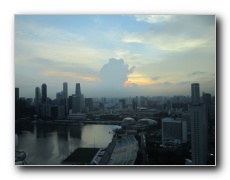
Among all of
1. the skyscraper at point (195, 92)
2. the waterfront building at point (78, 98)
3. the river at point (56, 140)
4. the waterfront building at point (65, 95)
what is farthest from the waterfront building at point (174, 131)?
the waterfront building at point (65, 95)

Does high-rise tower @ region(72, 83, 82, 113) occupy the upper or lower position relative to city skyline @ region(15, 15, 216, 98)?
A: lower

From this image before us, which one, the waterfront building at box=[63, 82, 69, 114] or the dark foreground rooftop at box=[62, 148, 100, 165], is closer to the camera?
the dark foreground rooftop at box=[62, 148, 100, 165]

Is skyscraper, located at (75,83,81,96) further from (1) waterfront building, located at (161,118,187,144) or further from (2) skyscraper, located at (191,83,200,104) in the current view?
(2) skyscraper, located at (191,83,200,104)

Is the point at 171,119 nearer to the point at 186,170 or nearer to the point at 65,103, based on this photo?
the point at 186,170

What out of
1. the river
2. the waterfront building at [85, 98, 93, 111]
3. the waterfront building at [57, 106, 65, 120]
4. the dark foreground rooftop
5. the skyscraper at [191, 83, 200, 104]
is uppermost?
the skyscraper at [191, 83, 200, 104]

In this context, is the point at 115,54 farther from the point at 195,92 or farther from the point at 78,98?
the point at 195,92

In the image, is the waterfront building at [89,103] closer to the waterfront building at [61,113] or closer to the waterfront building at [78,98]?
the waterfront building at [78,98]

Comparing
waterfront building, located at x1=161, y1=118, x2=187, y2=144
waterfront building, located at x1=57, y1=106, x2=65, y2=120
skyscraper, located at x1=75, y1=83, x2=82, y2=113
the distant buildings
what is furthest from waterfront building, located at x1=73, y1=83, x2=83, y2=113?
the distant buildings
